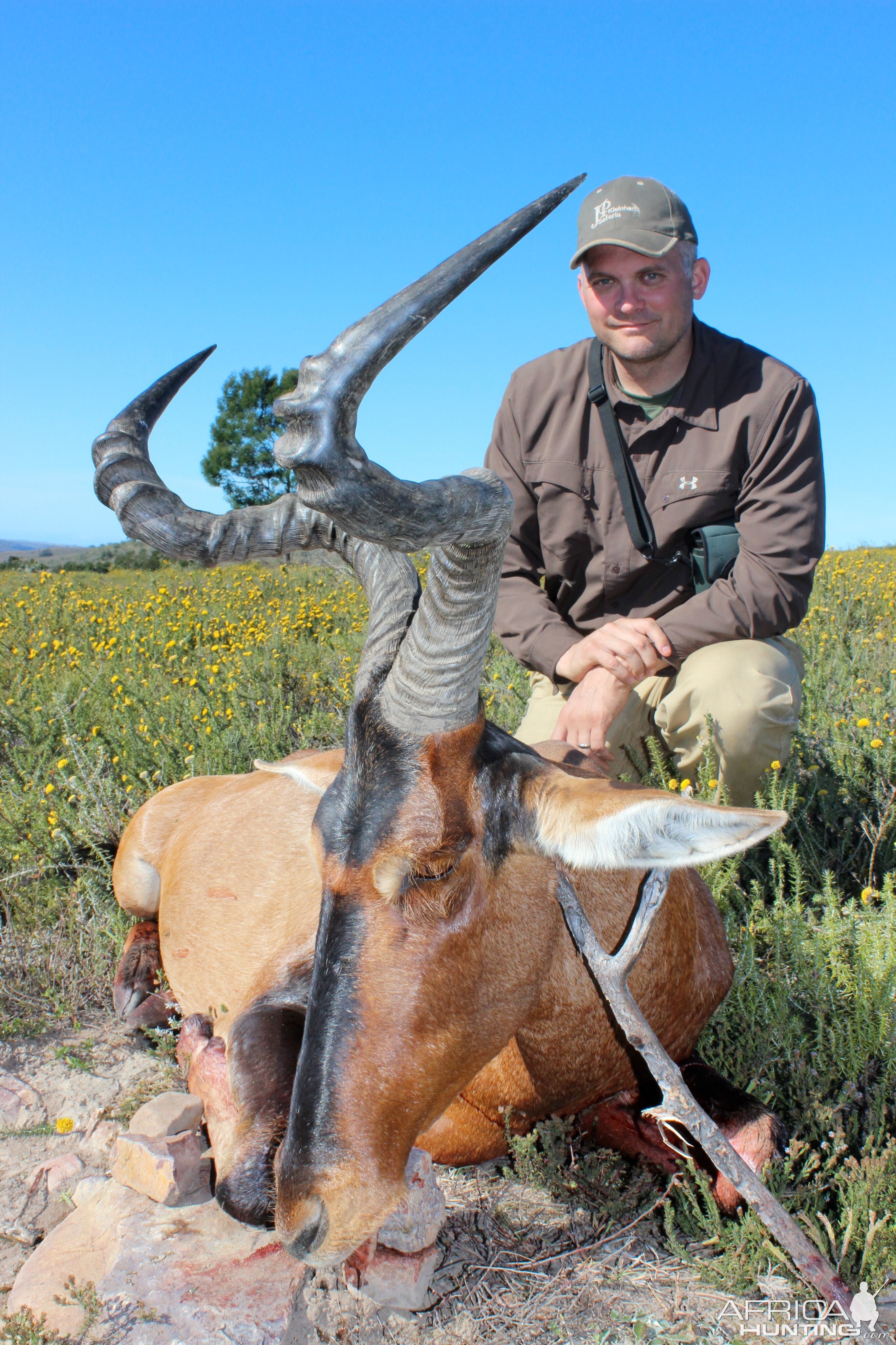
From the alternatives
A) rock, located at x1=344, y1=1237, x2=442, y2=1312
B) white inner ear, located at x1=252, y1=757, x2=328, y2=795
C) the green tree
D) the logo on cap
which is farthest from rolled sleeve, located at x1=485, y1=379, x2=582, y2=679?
the green tree

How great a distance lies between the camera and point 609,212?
4785mm

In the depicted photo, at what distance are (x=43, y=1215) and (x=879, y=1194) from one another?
8.37ft

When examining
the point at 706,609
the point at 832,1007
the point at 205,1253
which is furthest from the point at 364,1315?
the point at 706,609

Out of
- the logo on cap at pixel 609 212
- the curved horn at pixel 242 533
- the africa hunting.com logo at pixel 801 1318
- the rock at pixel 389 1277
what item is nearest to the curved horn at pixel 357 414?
the curved horn at pixel 242 533

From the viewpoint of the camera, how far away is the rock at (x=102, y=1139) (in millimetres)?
3223

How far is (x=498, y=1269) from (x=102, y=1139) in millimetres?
1509

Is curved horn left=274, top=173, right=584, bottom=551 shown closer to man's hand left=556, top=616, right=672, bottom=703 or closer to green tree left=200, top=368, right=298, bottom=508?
man's hand left=556, top=616, right=672, bottom=703

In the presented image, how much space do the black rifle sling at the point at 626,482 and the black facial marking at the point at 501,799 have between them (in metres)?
2.60

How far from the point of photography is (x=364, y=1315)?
7.95ft

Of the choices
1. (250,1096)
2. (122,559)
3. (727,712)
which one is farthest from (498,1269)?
(122,559)

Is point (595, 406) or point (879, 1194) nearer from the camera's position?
point (879, 1194)

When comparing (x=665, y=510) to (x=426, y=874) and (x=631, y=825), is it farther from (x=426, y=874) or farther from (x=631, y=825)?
(x=426, y=874)

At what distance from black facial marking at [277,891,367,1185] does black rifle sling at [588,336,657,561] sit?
122 inches

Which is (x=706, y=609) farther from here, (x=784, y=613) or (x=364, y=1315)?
(x=364, y=1315)
